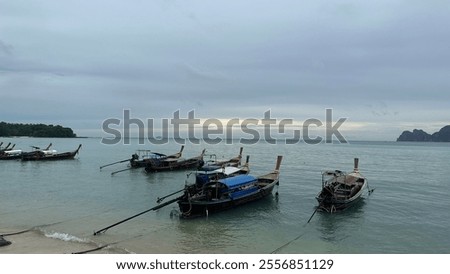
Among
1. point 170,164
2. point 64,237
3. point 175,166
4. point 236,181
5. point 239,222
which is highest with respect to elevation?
point 236,181

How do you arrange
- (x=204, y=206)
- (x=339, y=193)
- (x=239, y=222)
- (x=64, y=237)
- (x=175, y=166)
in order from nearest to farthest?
(x=64, y=237), (x=239, y=222), (x=204, y=206), (x=339, y=193), (x=175, y=166)

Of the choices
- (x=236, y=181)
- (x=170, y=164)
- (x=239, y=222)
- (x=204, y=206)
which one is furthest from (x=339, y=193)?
(x=170, y=164)

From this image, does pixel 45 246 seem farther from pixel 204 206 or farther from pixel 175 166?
pixel 175 166

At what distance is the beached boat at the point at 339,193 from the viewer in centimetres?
2292

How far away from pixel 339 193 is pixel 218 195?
882 centimetres

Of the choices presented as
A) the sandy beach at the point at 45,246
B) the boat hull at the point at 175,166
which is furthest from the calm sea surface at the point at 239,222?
the boat hull at the point at 175,166

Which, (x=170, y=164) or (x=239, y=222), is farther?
(x=170, y=164)

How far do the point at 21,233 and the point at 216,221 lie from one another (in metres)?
9.39

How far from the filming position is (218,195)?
2209cm

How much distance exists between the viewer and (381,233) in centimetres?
1908

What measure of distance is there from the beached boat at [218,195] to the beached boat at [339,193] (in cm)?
435

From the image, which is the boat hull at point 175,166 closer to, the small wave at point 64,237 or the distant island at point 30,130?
the small wave at point 64,237

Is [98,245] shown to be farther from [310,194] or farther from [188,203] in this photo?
[310,194]
